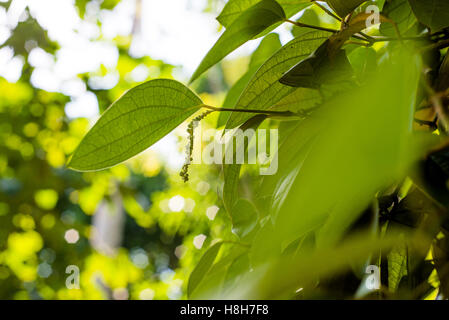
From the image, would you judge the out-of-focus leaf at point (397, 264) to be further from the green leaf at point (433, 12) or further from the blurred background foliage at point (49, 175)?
the blurred background foliage at point (49, 175)

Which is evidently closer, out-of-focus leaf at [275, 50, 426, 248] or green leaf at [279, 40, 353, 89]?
out-of-focus leaf at [275, 50, 426, 248]

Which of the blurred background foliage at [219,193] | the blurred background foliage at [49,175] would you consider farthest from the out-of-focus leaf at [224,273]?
the blurred background foliage at [49,175]

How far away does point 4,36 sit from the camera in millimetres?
1137

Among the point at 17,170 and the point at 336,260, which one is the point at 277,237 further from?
the point at 17,170

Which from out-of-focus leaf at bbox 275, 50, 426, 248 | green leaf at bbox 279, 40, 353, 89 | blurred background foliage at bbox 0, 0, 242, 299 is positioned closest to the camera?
out-of-focus leaf at bbox 275, 50, 426, 248

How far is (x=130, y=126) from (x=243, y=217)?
2.8 inches

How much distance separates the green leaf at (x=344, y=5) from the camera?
0.22 metres

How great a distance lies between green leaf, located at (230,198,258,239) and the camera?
0.24 metres

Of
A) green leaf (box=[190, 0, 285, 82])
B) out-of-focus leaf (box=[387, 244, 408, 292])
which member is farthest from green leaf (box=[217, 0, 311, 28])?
out-of-focus leaf (box=[387, 244, 408, 292])

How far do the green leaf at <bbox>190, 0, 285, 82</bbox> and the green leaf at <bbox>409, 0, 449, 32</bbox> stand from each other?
0.07 metres

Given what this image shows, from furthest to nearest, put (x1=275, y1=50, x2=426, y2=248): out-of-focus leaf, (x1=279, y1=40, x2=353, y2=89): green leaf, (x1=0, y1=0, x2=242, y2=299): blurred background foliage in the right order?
1. (x1=0, y1=0, x2=242, y2=299): blurred background foliage
2. (x1=279, y1=40, x2=353, y2=89): green leaf
3. (x1=275, y1=50, x2=426, y2=248): out-of-focus leaf

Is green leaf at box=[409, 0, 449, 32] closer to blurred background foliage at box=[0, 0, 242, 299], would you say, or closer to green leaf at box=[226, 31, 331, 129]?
green leaf at box=[226, 31, 331, 129]

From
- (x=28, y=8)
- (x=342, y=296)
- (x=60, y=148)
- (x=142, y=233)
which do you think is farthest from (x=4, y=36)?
(x=142, y=233)

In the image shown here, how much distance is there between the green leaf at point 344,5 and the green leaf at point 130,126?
0.08 metres
